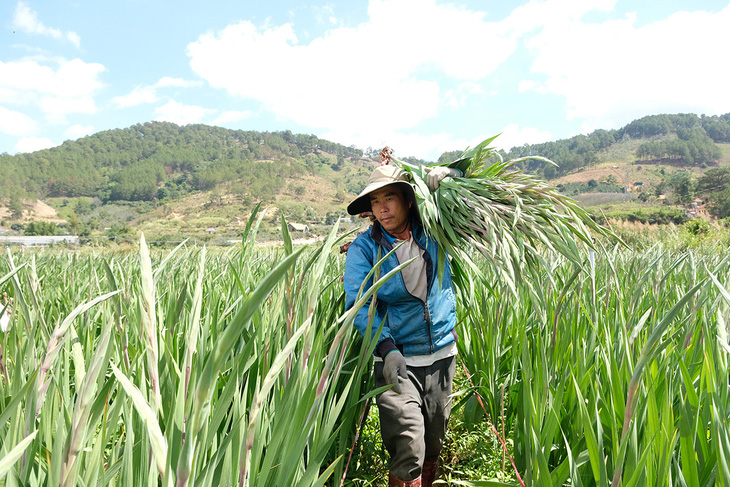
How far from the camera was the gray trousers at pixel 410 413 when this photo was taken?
1681 mm

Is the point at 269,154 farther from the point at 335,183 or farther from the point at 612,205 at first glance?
the point at 612,205

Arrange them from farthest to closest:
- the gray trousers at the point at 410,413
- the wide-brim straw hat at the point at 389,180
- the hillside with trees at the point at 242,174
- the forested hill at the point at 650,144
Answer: the forested hill at the point at 650,144, the hillside with trees at the point at 242,174, the wide-brim straw hat at the point at 389,180, the gray trousers at the point at 410,413

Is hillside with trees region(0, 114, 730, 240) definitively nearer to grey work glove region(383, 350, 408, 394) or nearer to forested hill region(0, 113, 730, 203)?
forested hill region(0, 113, 730, 203)

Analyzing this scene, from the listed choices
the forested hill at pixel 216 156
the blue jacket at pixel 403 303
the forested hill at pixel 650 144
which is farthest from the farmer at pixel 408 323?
the forested hill at pixel 650 144

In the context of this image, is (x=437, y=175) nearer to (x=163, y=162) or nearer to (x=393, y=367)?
(x=393, y=367)

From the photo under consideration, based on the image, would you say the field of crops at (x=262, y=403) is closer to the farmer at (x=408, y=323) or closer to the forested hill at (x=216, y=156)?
the farmer at (x=408, y=323)

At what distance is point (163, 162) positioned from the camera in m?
105

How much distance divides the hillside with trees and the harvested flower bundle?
167 ft

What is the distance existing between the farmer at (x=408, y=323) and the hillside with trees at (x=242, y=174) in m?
50.7

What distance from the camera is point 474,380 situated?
2.38 meters

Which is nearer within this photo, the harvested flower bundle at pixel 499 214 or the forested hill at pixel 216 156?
the harvested flower bundle at pixel 499 214

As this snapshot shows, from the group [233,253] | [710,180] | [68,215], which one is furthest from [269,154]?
[233,253]

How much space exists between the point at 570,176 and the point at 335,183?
4971 centimetres

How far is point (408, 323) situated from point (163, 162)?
4588 inches
